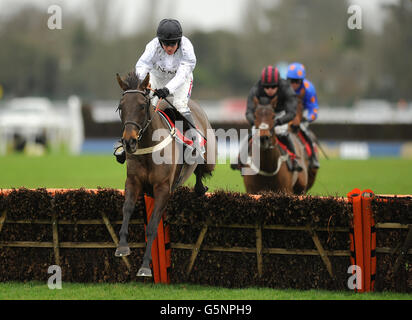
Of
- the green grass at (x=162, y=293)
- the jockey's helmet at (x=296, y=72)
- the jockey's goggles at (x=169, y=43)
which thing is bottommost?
the green grass at (x=162, y=293)

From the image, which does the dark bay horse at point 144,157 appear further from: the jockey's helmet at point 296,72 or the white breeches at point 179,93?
the jockey's helmet at point 296,72

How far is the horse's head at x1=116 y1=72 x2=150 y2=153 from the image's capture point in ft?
18.0

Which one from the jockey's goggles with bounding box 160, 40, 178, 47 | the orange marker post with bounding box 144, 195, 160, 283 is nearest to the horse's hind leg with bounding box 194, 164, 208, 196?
the orange marker post with bounding box 144, 195, 160, 283

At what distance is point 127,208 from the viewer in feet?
19.0

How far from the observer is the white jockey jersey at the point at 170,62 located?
6395mm

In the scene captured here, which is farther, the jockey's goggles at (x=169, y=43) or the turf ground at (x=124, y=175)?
the jockey's goggles at (x=169, y=43)

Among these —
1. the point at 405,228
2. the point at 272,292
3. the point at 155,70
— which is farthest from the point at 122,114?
the point at 405,228

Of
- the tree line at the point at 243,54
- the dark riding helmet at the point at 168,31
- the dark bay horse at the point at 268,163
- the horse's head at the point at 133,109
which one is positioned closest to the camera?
the horse's head at the point at 133,109

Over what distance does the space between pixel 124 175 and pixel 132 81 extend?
10.4m

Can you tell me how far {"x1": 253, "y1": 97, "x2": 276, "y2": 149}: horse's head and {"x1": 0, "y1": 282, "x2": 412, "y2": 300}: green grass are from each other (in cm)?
232

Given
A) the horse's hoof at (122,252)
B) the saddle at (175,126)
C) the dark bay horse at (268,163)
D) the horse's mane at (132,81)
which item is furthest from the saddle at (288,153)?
the horse's hoof at (122,252)

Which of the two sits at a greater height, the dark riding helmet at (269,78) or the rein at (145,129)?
the dark riding helmet at (269,78)

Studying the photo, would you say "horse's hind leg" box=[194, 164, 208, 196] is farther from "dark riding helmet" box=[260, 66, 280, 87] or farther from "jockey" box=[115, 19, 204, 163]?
"dark riding helmet" box=[260, 66, 280, 87]

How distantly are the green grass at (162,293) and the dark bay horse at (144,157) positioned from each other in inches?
17.2
